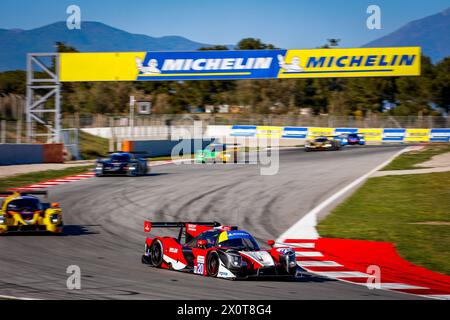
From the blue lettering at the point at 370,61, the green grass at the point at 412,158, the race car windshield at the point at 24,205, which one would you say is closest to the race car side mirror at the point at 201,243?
the race car windshield at the point at 24,205

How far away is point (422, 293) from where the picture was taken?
40.4 feet

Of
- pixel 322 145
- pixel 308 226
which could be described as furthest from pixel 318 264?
pixel 322 145

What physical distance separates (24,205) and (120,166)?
13.7 metres

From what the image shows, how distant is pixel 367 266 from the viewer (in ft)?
49.6

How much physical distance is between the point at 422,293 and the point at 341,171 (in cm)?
2165

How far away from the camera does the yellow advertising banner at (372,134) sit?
62.0 metres

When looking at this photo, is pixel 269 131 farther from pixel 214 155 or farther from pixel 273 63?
pixel 214 155

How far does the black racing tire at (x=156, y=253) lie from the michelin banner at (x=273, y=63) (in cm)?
2820

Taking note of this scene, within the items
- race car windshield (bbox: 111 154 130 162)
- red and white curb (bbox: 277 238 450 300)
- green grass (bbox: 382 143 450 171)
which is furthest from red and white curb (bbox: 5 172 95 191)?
green grass (bbox: 382 143 450 171)

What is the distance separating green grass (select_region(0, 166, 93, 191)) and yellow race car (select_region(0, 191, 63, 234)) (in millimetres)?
9199

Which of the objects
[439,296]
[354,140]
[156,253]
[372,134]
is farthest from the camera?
[372,134]

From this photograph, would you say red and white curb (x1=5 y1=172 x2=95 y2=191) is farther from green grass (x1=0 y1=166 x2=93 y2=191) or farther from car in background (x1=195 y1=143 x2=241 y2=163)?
car in background (x1=195 y1=143 x2=241 y2=163)

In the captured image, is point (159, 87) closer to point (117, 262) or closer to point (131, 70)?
point (131, 70)

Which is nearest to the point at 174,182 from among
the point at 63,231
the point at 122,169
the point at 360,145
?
the point at 122,169
